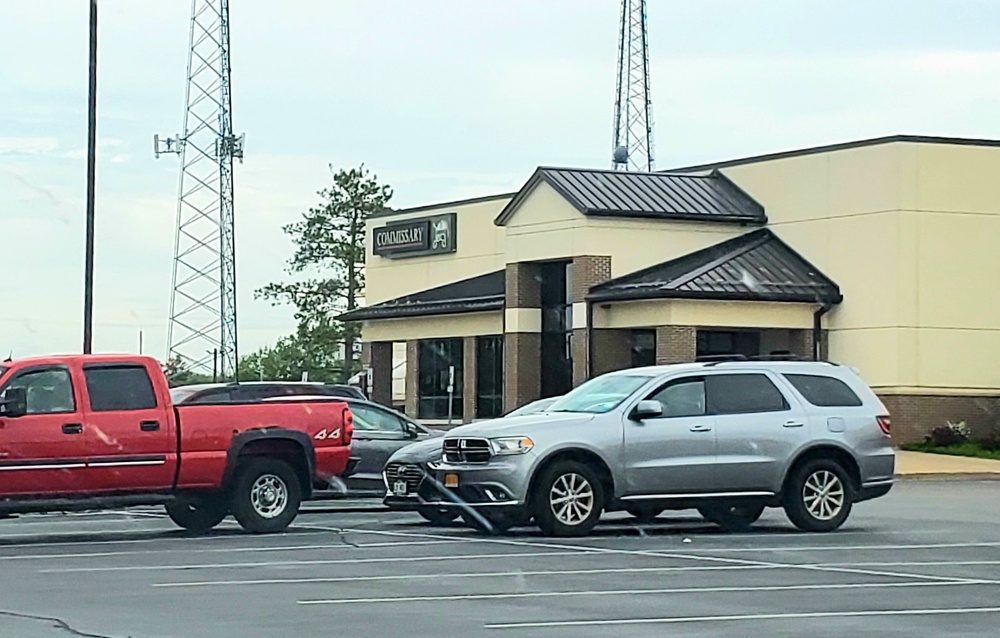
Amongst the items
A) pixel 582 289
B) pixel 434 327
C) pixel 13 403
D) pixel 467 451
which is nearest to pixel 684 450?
pixel 467 451

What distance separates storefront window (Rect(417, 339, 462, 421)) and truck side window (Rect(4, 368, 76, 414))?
34451 mm

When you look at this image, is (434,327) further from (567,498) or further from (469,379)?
(567,498)

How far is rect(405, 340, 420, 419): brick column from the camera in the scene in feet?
182

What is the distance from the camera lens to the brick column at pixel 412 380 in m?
55.4

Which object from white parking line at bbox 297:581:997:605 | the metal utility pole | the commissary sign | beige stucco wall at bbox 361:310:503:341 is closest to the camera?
white parking line at bbox 297:581:997:605

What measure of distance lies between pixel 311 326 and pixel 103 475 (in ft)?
189

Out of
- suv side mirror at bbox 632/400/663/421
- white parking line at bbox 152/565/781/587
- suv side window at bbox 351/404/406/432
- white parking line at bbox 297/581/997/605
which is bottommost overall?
white parking line at bbox 152/565/781/587

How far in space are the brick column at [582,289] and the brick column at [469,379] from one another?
23.7 feet

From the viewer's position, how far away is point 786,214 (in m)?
45.7

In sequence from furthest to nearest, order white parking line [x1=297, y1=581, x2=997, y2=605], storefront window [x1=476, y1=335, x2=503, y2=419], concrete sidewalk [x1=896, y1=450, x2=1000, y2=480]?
storefront window [x1=476, y1=335, x2=503, y2=419] < concrete sidewalk [x1=896, y1=450, x2=1000, y2=480] < white parking line [x1=297, y1=581, x2=997, y2=605]

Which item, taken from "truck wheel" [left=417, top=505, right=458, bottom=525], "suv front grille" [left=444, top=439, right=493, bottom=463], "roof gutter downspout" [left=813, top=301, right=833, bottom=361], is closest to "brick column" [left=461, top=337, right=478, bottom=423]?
"roof gutter downspout" [left=813, top=301, right=833, bottom=361]

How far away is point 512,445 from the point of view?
19.0 m

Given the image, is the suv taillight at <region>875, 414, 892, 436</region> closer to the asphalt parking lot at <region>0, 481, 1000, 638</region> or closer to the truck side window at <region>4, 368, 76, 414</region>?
the asphalt parking lot at <region>0, 481, 1000, 638</region>

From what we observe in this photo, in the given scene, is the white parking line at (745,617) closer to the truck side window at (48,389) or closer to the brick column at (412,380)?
the truck side window at (48,389)
